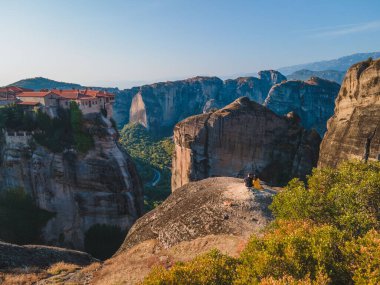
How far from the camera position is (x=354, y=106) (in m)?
41.9

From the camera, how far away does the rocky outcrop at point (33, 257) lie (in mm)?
28625

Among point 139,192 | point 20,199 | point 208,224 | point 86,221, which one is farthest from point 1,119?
point 208,224

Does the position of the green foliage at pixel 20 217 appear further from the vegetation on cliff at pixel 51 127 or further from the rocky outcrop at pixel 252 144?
the rocky outcrop at pixel 252 144

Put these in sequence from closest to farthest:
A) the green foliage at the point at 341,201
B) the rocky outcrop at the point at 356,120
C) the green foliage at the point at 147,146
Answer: the green foliage at the point at 341,201 → the rocky outcrop at the point at 356,120 → the green foliage at the point at 147,146

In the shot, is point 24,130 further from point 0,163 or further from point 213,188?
point 213,188

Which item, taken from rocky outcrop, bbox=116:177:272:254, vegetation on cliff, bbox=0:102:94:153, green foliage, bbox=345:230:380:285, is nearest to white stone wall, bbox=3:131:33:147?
vegetation on cliff, bbox=0:102:94:153

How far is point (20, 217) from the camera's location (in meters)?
59.1

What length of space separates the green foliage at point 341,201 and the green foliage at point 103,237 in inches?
1766

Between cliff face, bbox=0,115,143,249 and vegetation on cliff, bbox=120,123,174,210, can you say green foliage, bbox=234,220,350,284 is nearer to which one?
cliff face, bbox=0,115,143,249

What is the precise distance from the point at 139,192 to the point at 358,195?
5234cm

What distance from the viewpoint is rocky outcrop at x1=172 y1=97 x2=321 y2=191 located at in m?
57.6

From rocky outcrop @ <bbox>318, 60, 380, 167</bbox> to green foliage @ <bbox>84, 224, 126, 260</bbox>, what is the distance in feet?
123

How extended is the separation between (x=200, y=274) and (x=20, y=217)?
5578 cm

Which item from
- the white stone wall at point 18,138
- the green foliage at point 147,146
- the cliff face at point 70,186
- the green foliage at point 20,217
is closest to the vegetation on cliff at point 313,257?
the cliff face at point 70,186
